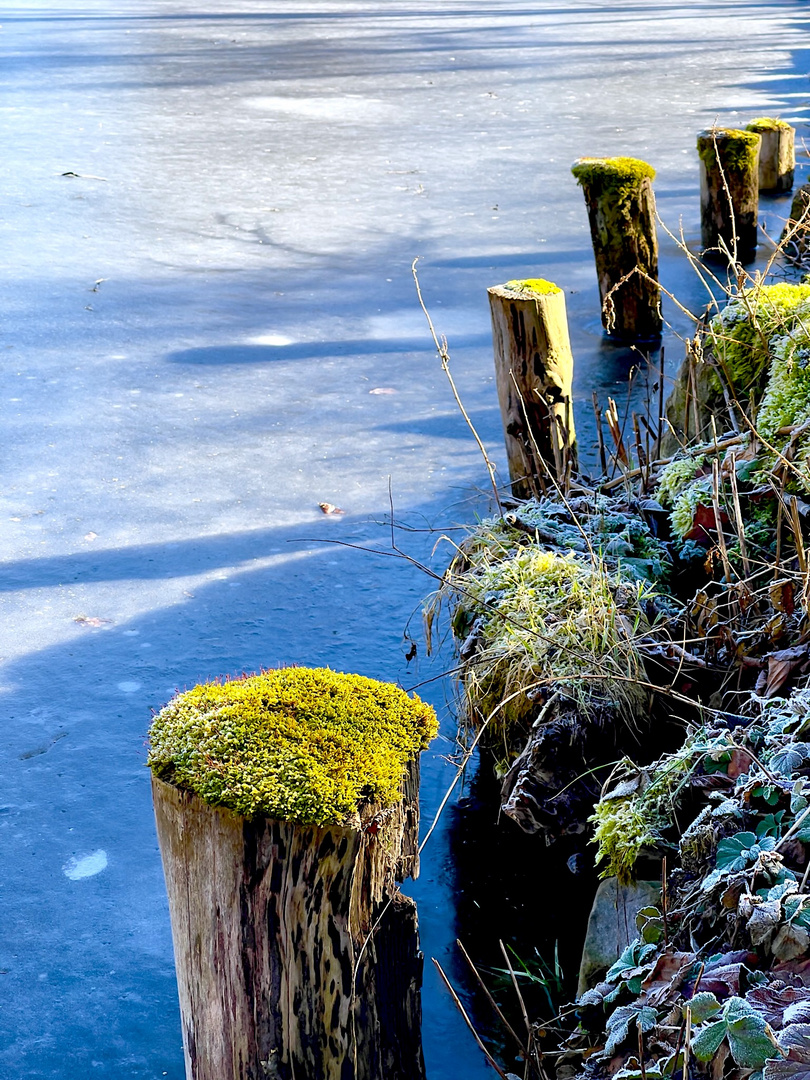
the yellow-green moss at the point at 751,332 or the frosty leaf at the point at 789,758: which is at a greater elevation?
the yellow-green moss at the point at 751,332

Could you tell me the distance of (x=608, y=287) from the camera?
22.8 ft

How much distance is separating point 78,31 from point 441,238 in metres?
15.0

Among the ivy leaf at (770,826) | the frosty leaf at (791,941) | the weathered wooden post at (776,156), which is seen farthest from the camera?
the weathered wooden post at (776,156)

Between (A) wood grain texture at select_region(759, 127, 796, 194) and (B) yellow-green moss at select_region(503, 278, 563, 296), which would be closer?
(B) yellow-green moss at select_region(503, 278, 563, 296)

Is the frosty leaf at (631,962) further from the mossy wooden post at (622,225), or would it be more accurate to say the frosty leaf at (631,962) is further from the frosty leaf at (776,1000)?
the mossy wooden post at (622,225)

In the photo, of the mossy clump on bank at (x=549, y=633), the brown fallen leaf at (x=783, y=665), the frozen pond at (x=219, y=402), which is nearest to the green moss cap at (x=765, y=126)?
the frozen pond at (x=219, y=402)

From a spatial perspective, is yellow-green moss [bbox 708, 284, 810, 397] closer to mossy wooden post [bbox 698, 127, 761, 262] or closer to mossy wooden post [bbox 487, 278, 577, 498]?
mossy wooden post [bbox 487, 278, 577, 498]

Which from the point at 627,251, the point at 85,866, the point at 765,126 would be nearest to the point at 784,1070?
the point at 85,866

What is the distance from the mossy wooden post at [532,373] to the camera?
4504 millimetres

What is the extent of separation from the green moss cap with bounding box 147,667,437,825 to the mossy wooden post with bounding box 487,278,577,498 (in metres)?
2.30

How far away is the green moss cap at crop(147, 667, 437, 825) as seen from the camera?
6.37 feet

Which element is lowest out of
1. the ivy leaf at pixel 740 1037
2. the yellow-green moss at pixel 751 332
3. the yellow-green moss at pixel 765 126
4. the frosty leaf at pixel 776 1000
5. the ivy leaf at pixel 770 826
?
the ivy leaf at pixel 770 826

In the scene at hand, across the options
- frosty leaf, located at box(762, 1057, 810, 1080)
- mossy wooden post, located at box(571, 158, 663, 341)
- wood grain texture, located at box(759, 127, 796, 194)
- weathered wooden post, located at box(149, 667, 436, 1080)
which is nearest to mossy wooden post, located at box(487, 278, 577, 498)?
mossy wooden post, located at box(571, 158, 663, 341)

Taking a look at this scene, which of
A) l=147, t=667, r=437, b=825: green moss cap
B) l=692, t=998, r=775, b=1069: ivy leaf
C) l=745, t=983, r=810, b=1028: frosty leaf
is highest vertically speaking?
l=147, t=667, r=437, b=825: green moss cap
